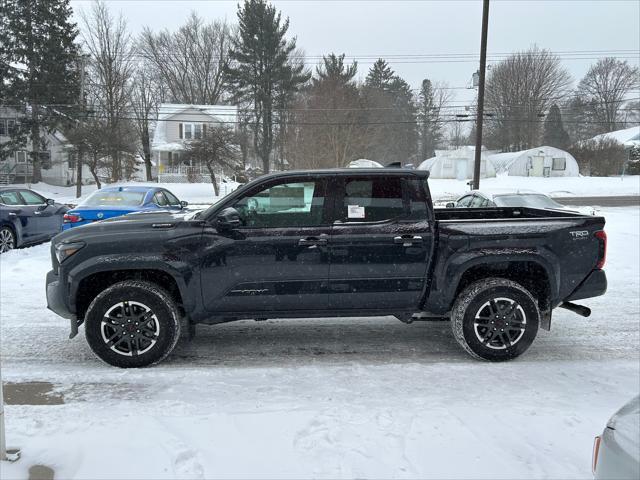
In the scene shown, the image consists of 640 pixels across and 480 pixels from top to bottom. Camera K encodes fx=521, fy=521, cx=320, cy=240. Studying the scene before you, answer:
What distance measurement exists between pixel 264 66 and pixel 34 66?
1889 cm

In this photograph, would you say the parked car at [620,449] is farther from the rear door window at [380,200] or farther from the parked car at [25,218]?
the parked car at [25,218]

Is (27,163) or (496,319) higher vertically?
(27,163)

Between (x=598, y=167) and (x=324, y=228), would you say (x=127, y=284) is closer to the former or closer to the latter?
(x=324, y=228)

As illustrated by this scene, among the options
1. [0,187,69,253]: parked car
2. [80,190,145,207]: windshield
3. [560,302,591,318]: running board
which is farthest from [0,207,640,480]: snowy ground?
[0,187,69,253]: parked car

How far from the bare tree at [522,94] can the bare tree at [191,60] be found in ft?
107

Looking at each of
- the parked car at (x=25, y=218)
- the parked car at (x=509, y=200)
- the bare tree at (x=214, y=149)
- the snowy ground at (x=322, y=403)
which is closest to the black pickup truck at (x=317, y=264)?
the snowy ground at (x=322, y=403)

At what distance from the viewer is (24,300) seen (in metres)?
7.32

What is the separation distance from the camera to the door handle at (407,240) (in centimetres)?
492

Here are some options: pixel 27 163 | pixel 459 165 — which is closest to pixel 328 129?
pixel 459 165

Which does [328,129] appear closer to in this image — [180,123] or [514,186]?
[514,186]

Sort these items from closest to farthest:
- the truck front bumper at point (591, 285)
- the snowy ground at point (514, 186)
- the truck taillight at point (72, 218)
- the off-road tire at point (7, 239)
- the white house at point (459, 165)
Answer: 1. the truck front bumper at point (591, 285)
2. the truck taillight at point (72, 218)
3. the off-road tire at point (7, 239)
4. the snowy ground at point (514, 186)
5. the white house at point (459, 165)

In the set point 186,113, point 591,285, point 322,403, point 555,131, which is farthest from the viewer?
point 555,131

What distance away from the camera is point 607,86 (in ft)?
229

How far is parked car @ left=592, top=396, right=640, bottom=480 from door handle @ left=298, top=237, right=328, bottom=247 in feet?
9.85
